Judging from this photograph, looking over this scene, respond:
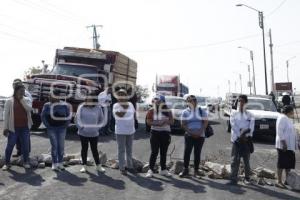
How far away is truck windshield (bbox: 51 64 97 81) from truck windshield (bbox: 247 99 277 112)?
268 inches

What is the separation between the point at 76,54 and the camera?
2158 centimetres

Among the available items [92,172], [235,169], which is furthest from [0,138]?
[235,169]

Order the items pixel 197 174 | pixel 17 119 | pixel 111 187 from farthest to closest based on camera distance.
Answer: pixel 17 119
pixel 197 174
pixel 111 187

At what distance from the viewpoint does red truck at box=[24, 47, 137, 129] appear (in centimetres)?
1869

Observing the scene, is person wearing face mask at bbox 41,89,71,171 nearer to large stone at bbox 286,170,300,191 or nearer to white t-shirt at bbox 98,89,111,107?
large stone at bbox 286,170,300,191

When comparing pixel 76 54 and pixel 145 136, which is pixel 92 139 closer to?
pixel 145 136

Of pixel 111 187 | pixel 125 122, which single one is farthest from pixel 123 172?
pixel 111 187

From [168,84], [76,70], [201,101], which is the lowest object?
[201,101]

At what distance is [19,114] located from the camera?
417 inches

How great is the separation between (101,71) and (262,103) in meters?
7.16

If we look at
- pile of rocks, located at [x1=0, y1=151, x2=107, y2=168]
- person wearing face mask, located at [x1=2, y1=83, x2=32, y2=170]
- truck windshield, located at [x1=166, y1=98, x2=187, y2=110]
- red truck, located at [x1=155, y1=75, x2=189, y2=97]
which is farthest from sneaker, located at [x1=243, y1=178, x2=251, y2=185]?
red truck, located at [x1=155, y1=75, x2=189, y2=97]

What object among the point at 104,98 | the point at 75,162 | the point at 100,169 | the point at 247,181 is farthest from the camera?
the point at 104,98

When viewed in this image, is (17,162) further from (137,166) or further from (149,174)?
(149,174)

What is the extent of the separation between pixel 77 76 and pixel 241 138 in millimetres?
11446
